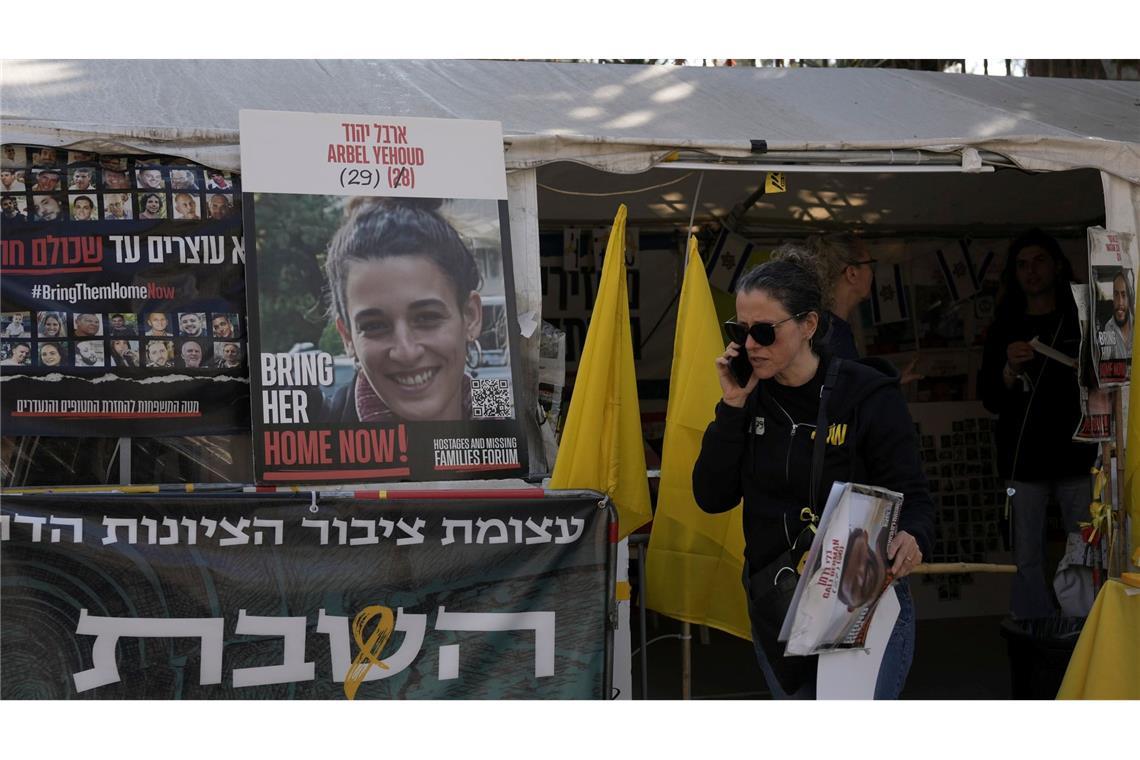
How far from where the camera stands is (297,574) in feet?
13.2

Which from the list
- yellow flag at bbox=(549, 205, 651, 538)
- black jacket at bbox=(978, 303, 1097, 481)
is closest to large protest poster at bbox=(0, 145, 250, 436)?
yellow flag at bbox=(549, 205, 651, 538)

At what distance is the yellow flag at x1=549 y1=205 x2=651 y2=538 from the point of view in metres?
4.33

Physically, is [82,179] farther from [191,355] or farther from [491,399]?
[491,399]

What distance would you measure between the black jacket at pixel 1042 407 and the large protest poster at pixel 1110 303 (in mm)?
629

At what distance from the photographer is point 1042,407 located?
5.64m

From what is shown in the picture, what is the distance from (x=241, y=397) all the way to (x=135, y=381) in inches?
14.7

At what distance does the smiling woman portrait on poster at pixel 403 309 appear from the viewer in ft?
13.9

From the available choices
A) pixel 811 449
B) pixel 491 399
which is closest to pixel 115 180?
pixel 491 399

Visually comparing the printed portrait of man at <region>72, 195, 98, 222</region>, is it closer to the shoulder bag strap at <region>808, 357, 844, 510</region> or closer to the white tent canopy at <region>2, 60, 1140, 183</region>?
the white tent canopy at <region>2, 60, 1140, 183</region>

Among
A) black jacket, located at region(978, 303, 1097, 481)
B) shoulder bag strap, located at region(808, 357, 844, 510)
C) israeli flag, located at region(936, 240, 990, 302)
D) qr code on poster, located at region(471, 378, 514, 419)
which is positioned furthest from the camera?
israeli flag, located at region(936, 240, 990, 302)

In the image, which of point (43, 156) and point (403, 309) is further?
point (403, 309)

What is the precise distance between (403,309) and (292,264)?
44 cm

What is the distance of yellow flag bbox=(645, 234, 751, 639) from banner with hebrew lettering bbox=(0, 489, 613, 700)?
51 cm

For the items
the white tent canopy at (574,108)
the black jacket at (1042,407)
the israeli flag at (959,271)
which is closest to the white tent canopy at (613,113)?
the white tent canopy at (574,108)
